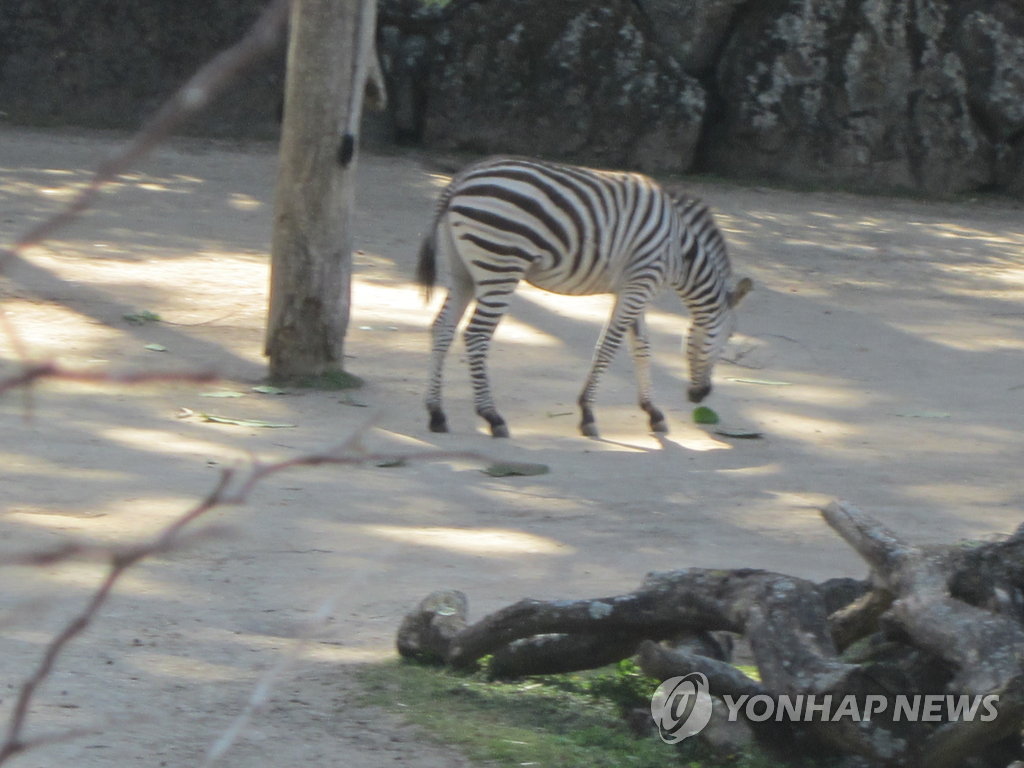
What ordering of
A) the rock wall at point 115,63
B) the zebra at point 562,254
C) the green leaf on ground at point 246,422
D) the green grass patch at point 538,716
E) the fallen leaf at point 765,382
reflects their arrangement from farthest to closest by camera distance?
the rock wall at point 115,63, the fallen leaf at point 765,382, the zebra at point 562,254, the green leaf on ground at point 246,422, the green grass patch at point 538,716

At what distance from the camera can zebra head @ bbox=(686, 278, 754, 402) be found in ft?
27.7

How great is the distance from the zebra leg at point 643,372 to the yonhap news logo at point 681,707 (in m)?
4.69

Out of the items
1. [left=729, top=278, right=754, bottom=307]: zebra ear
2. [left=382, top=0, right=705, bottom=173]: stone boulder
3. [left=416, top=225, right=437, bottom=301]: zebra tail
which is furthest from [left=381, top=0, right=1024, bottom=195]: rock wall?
[left=416, top=225, right=437, bottom=301]: zebra tail

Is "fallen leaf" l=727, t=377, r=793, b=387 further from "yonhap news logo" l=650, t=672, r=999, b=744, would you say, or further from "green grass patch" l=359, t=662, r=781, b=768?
"yonhap news logo" l=650, t=672, r=999, b=744

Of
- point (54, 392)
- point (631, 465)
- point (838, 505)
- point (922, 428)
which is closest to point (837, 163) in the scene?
point (922, 428)

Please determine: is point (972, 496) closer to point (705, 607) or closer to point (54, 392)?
point (705, 607)

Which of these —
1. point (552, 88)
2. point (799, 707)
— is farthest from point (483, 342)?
point (552, 88)

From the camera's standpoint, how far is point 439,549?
16.9 ft

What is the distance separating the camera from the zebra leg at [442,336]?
24.8 feet

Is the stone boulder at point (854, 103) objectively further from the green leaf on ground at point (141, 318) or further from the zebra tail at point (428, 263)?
the zebra tail at point (428, 263)

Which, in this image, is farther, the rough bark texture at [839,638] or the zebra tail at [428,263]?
the zebra tail at [428,263]

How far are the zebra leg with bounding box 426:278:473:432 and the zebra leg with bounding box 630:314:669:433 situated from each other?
1094mm

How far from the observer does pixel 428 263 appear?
25.5 ft

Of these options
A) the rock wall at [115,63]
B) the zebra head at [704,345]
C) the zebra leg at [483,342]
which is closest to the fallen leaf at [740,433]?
the zebra head at [704,345]
